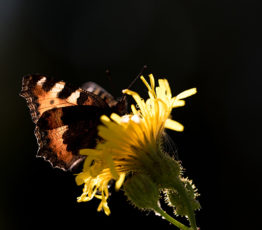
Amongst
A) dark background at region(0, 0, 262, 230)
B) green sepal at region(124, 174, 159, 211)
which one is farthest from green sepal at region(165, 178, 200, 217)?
dark background at region(0, 0, 262, 230)

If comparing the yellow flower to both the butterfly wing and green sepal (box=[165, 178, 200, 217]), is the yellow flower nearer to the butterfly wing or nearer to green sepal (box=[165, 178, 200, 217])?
green sepal (box=[165, 178, 200, 217])

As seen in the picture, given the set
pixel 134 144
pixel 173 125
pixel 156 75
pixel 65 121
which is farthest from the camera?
pixel 156 75

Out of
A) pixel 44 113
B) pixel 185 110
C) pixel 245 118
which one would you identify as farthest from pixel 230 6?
pixel 44 113

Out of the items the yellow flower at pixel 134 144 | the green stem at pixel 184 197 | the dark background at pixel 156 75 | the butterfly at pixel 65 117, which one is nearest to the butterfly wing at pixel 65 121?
the butterfly at pixel 65 117

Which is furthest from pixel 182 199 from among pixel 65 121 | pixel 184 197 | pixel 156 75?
pixel 156 75

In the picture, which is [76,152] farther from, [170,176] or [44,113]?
[170,176]

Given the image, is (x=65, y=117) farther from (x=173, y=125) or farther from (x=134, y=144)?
(x=173, y=125)
